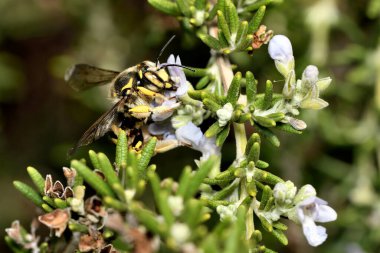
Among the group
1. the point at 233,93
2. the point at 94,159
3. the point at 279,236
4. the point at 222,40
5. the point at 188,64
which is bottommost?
the point at 188,64

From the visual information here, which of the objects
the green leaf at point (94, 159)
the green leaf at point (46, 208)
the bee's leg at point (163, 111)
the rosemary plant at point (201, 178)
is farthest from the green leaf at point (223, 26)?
the green leaf at point (46, 208)

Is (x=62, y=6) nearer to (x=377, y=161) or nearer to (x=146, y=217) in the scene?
(x=377, y=161)

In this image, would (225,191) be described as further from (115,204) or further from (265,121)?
(115,204)

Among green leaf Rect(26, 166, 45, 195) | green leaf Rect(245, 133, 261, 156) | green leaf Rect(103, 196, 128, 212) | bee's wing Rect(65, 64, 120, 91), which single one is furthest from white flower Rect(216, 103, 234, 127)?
bee's wing Rect(65, 64, 120, 91)

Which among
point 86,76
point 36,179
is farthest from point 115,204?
point 86,76

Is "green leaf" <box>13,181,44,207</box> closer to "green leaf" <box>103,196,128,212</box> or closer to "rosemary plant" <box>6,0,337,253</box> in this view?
"rosemary plant" <box>6,0,337,253</box>

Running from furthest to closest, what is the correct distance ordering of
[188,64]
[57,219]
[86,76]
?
[188,64] → [86,76] → [57,219]

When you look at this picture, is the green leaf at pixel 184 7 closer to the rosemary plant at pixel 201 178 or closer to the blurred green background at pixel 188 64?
the rosemary plant at pixel 201 178
